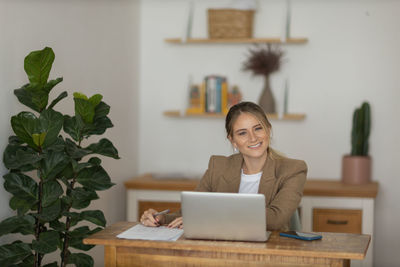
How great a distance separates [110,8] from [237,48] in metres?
1.13

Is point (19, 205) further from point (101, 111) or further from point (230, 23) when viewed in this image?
point (230, 23)

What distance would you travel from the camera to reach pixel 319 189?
14.5ft

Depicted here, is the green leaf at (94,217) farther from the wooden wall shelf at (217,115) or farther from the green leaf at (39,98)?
the wooden wall shelf at (217,115)

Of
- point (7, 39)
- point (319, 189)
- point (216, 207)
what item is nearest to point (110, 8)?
point (7, 39)

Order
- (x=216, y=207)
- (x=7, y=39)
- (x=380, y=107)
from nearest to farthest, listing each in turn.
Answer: (x=216, y=207), (x=7, y=39), (x=380, y=107)

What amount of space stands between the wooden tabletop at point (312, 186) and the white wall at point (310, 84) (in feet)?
0.92

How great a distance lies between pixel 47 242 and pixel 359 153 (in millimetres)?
2724

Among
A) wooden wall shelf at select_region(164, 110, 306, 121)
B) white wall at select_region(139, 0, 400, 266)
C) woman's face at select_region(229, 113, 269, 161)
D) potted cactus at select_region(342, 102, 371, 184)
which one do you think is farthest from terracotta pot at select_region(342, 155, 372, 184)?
woman's face at select_region(229, 113, 269, 161)

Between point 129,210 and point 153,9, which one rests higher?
point 153,9

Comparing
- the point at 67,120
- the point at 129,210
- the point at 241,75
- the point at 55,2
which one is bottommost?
the point at 129,210

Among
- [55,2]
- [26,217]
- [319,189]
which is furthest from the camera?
[319,189]

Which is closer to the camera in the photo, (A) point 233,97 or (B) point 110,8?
(B) point 110,8

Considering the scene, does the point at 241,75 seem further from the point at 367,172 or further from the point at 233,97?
the point at 367,172

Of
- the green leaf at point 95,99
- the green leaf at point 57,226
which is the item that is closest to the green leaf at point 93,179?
the green leaf at point 57,226
